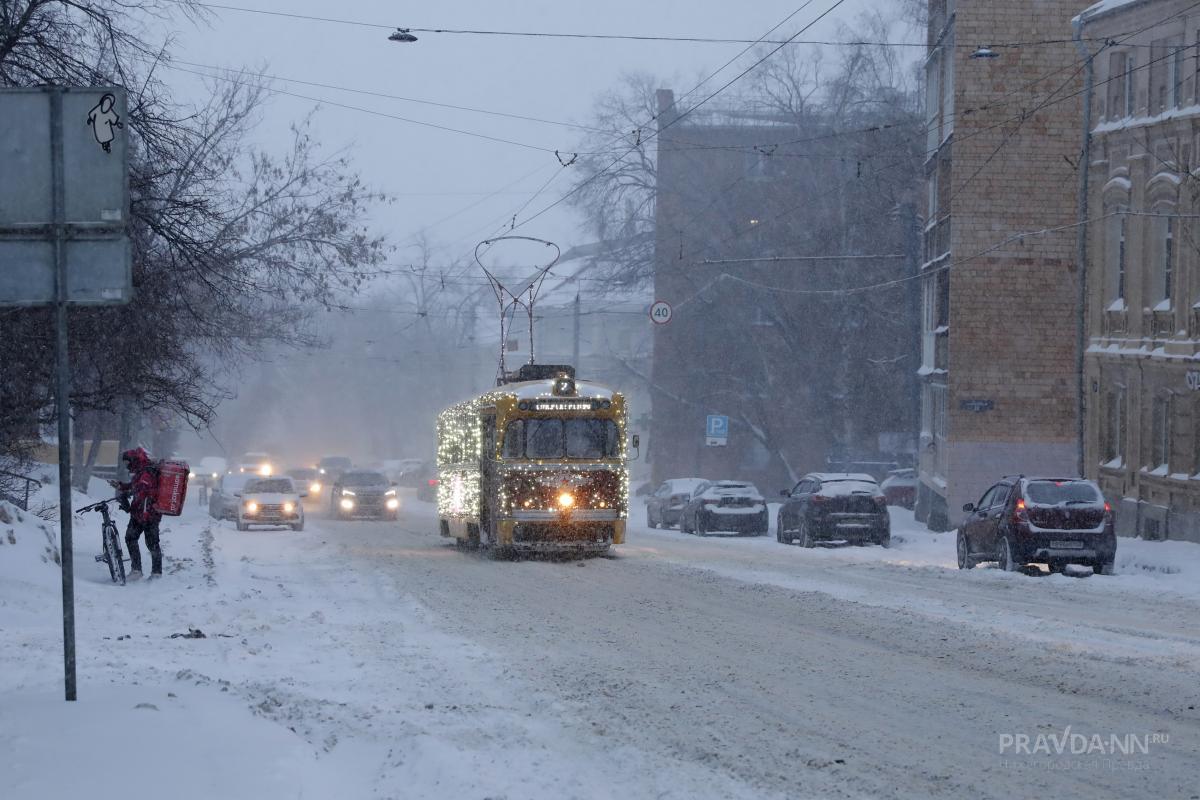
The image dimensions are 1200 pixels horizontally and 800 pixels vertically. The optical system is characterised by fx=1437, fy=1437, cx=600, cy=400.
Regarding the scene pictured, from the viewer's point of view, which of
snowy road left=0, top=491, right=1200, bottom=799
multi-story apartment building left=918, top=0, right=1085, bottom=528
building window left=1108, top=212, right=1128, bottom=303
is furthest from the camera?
multi-story apartment building left=918, top=0, right=1085, bottom=528

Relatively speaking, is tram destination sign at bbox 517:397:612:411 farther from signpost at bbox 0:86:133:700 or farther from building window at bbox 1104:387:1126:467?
signpost at bbox 0:86:133:700

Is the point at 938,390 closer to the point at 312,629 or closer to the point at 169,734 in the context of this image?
the point at 312,629

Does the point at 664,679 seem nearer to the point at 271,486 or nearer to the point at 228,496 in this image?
the point at 271,486

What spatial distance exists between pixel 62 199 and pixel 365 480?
129ft

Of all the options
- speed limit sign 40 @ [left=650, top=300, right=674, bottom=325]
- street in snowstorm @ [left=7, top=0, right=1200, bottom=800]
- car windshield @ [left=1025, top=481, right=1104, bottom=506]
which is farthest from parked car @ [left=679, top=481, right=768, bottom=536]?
car windshield @ [left=1025, top=481, right=1104, bottom=506]

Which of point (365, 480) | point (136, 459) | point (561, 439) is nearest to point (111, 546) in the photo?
point (136, 459)

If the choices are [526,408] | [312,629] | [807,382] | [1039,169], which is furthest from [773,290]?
[312,629]

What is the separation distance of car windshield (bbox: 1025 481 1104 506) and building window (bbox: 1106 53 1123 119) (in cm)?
1329

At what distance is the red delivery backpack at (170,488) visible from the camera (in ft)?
56.1

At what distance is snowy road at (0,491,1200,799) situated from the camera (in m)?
7.18

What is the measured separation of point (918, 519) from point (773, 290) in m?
13.4

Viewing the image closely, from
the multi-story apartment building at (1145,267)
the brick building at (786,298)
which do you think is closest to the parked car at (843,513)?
the multi-story apartment building at (1145,267)

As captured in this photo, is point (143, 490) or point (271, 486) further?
point (271, 486)

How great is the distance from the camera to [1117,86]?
31281 millimetres
